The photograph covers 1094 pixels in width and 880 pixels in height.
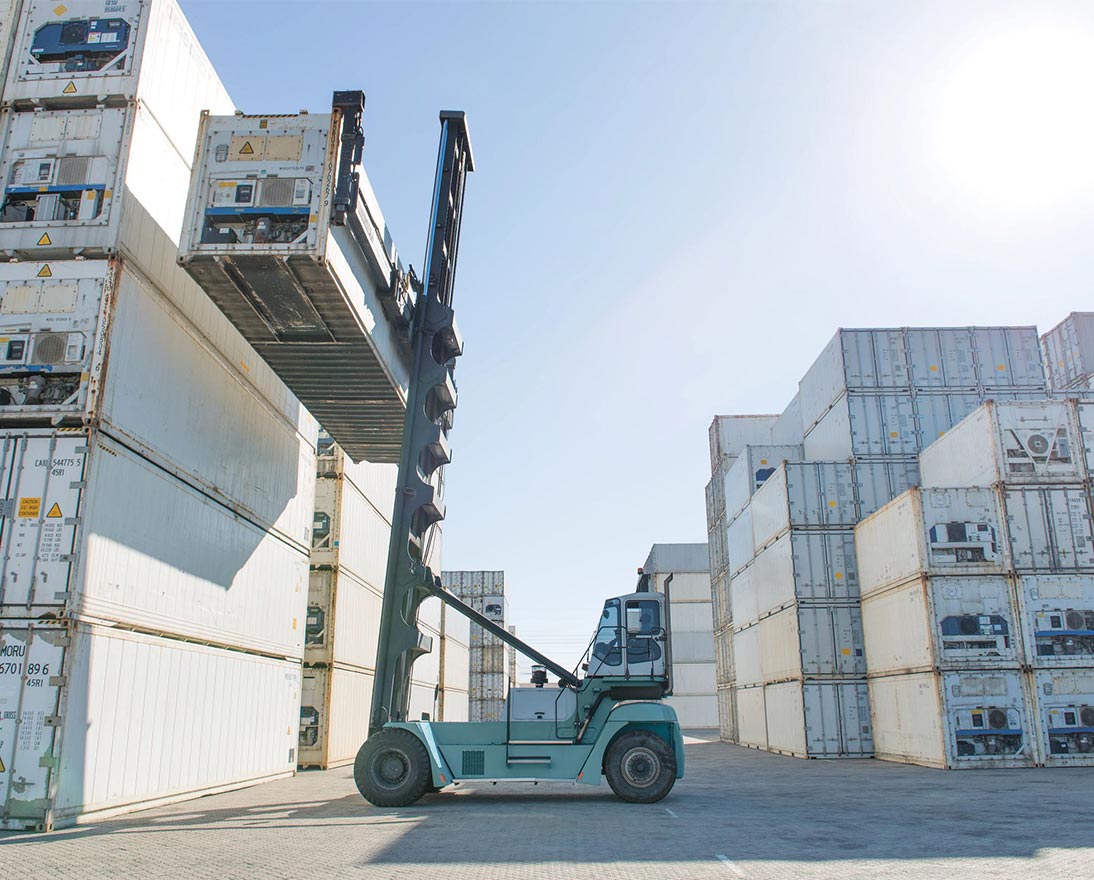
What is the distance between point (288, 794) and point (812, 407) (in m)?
18.2

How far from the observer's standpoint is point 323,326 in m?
12.2

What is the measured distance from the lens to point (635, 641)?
1310 cm

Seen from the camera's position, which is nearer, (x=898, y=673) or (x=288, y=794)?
(x=288, y=794)

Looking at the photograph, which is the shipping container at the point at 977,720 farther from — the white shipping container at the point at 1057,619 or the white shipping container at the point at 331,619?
the white shipping container at the point at 331,619

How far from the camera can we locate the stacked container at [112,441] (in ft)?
31.1

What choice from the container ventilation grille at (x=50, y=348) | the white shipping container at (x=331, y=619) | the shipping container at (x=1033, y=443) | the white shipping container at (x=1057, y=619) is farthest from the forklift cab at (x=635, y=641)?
the shipping container at (x=1033, y=443)

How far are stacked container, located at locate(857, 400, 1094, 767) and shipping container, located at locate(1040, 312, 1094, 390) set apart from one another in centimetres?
1816

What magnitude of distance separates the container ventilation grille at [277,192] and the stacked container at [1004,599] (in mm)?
13831

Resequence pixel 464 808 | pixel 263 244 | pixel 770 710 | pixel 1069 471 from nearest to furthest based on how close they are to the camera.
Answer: pixel 263 244 → pixel 464 808 → pixel 1069 471 → pixel 770 710

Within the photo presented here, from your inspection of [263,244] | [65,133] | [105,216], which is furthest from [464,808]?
[65,133]

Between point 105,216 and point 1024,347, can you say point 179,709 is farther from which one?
point 1024,347

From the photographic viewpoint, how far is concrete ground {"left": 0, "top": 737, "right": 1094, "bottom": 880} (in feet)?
23.2

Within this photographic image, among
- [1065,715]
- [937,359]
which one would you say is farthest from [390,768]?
[937,359]

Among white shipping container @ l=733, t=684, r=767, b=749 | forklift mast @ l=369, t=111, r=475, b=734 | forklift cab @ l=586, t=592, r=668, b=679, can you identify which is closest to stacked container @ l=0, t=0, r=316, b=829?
forklift mast @ l=369, t=111, r=475, b=734
